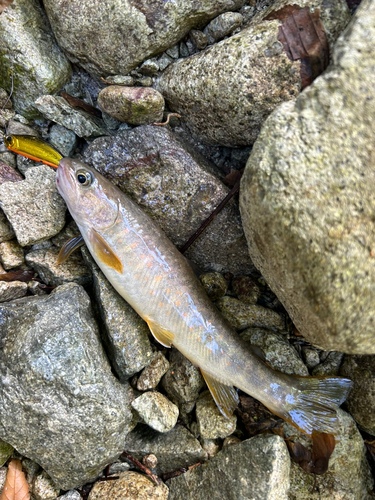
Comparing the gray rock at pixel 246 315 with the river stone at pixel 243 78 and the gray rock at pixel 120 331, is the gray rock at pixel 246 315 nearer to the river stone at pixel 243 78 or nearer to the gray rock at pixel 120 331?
the gray rock at pixel 120 331

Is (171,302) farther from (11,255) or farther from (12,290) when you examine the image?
(11,255)

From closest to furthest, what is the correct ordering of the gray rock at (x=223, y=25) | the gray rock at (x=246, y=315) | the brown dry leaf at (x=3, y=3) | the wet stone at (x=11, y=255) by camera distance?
1. the brown dry leaf at (x=3, y=3)
2. the gray rock at (x=223, y=25)
3. the wet stone at (x=11, y=255)
4. the gray rock at (x=246, y=315)

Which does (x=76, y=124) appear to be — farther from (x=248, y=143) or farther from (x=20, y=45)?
(x=248, y=143)

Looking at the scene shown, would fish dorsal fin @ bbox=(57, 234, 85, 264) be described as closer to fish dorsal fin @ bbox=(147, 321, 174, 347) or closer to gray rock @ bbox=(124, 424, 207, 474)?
fish dorsal fin @ bbox=(147, 321, 174, 347)

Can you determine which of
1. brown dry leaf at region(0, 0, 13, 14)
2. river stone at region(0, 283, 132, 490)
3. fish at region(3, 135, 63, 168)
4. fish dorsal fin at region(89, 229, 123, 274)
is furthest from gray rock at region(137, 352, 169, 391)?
brown dry leaf at region(0, 0, 13, 14)

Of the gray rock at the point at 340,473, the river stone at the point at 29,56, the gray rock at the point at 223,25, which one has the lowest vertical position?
the gray rock at the point at 340,473

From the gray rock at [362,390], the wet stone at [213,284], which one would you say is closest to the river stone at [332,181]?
the gray rock at [362,390]
